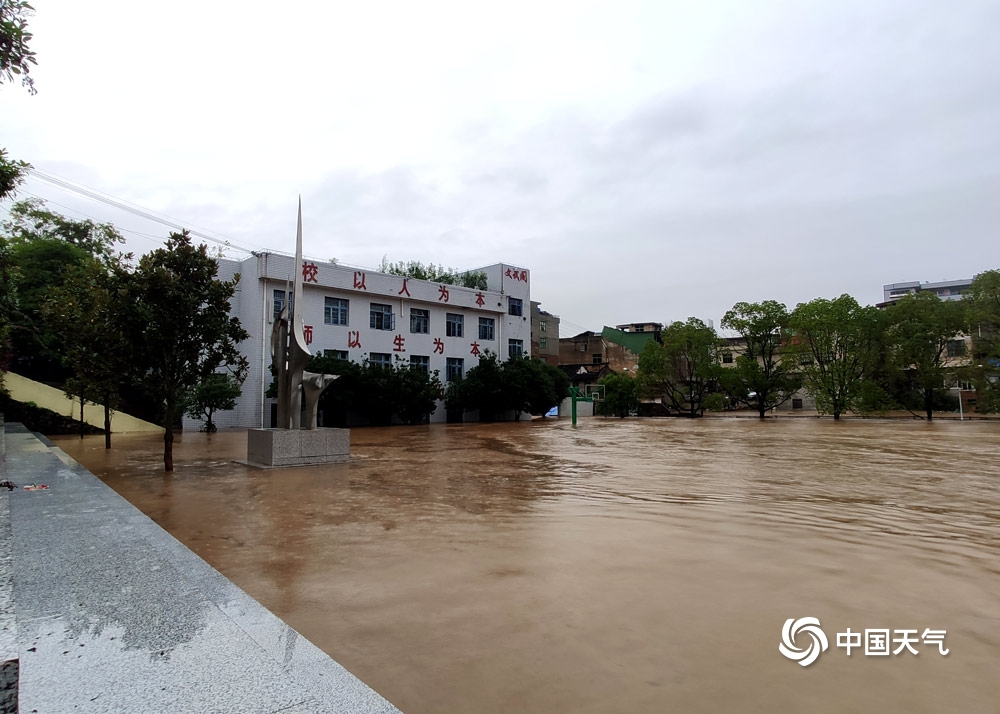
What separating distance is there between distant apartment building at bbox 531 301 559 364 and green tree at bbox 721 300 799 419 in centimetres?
1765

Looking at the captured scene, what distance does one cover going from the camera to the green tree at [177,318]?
10625 millimetres

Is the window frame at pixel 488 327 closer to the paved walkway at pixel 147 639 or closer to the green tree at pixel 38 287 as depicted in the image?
the green tree at pixel 38 287

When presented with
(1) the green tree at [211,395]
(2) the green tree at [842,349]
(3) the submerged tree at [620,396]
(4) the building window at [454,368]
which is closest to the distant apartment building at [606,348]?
(3) the submerged tree at [620,396]

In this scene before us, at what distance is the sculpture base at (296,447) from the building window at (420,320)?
21517 millimetres

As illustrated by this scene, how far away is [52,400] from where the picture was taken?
2200 cm

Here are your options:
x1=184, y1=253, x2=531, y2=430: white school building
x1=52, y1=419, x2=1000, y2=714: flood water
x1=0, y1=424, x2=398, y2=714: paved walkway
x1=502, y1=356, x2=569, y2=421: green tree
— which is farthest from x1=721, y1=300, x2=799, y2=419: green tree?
x1=0, y1=424, x2=398, y2=714: paved walkway

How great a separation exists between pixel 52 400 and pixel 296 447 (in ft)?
49.5

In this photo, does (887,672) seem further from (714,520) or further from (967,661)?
(714,520)

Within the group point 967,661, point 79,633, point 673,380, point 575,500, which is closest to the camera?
point 79,633

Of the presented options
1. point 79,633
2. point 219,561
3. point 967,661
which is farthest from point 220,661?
point 967,661

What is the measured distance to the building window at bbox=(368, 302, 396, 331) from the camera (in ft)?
108

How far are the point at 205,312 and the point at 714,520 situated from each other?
30.1 ft

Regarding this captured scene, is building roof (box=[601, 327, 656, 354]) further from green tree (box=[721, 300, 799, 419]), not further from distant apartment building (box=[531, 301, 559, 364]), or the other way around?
green tree (box=[721, 300, 799, 419])

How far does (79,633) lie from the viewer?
2949mm
